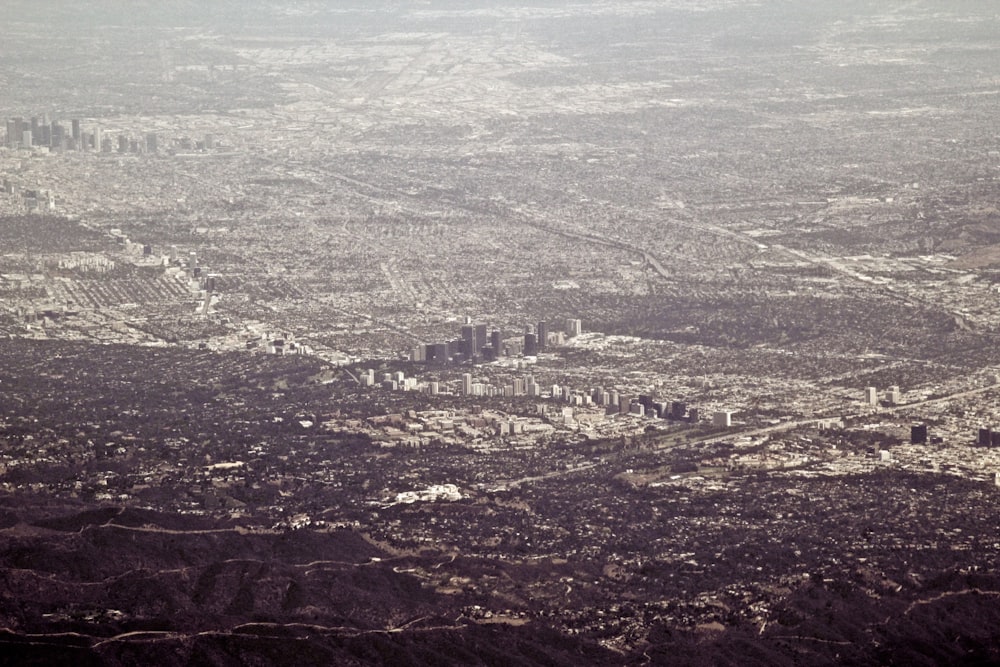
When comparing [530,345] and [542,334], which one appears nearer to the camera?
[530,345]

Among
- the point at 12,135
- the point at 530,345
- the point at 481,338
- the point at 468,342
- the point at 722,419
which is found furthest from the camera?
the point at 12,135

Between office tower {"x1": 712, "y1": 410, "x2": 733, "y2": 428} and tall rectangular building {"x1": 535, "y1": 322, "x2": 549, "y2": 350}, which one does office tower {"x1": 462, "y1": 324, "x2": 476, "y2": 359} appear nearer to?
tall rectangular building {"x1": 535, "y1": 322, "x2": 549, "y2": 350}

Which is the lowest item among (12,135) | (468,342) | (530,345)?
(12,135)

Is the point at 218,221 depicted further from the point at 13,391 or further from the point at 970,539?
the point at 970,539

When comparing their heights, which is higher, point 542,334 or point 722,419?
point 722,419

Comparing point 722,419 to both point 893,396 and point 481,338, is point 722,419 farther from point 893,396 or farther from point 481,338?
point 481,338

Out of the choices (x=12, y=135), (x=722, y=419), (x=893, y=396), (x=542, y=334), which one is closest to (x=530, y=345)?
A: (x=542, y=334)
